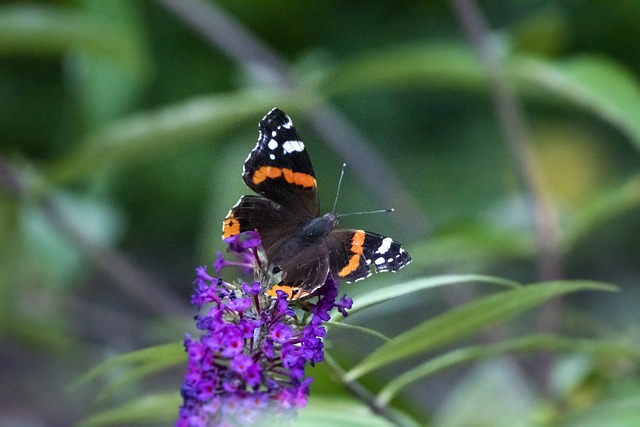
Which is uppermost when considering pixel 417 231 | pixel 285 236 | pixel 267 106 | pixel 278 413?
pixel 267 106

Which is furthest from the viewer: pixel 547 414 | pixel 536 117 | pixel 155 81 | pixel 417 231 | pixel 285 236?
pixel 536 117

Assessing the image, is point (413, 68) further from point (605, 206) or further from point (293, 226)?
point (293, 226)

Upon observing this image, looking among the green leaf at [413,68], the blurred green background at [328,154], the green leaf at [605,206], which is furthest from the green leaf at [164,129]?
the green leaf at [605,206]

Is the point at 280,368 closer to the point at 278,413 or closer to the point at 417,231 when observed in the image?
the point at 278,413

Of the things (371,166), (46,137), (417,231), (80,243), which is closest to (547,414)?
(417,231)

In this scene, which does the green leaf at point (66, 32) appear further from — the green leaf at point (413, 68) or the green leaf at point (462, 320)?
the green leaf at point (462, 320)

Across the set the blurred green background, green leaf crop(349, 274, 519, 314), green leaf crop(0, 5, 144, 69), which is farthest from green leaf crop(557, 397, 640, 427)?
green leaf crop(0, 5, 144, 69)
